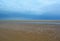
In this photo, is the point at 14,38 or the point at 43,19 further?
the point at 43,19

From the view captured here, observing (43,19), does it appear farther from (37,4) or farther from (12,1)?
(12,1)

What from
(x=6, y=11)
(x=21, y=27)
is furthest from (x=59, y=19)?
(x=6, y=11)

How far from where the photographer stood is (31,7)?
1.69 meters

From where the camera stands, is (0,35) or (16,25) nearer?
(0,35)

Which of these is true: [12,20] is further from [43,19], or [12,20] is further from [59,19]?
[59,19]

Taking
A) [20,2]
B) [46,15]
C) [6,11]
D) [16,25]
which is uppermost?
[20,2]

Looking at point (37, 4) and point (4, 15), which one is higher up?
point (37, 4)

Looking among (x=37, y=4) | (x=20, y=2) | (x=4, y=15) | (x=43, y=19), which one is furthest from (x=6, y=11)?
(x=43, y=19)

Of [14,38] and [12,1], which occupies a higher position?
[12,1]

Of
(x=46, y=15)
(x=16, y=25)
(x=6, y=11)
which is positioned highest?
(x=6, y=11)

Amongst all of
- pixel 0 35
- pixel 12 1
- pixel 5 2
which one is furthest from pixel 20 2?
pixel 0 35

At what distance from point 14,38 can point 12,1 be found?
74cm

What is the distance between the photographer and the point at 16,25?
174 centimetres

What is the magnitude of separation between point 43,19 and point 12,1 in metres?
0.67
